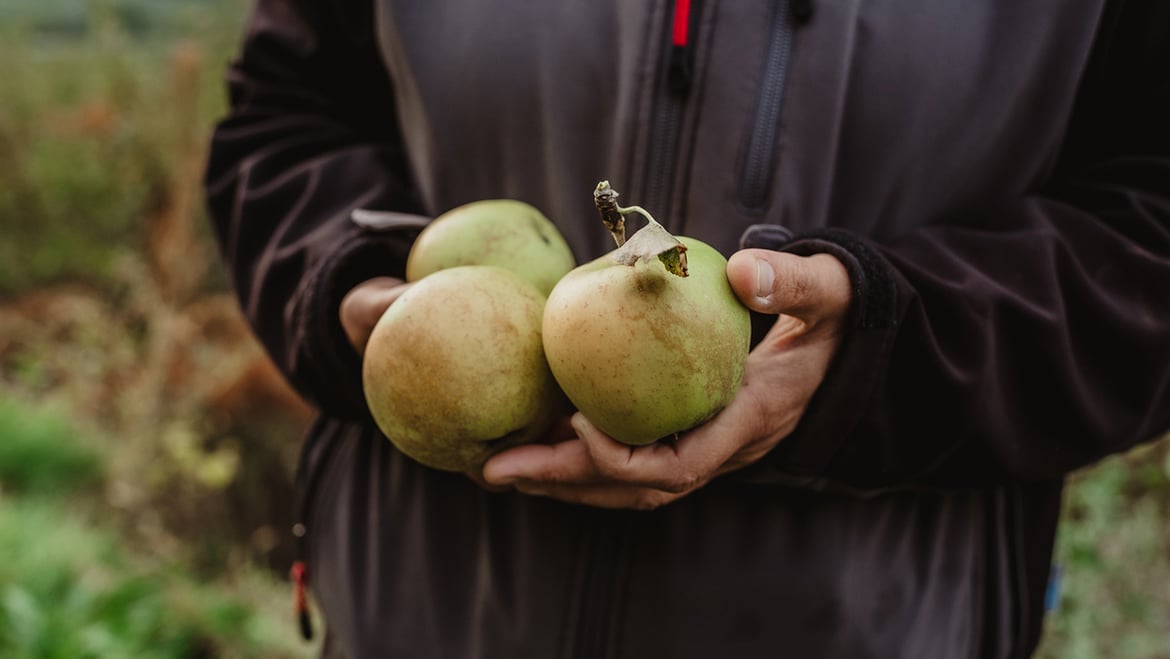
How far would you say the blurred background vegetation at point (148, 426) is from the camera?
3070 mm

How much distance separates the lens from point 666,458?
1070 mm

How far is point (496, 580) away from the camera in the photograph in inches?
54.4

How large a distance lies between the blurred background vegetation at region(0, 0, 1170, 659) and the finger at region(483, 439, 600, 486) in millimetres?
1225

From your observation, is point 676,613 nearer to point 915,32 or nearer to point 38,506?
point 915,32

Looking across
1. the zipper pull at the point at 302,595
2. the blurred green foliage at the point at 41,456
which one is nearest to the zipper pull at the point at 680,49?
the zipper pull at the point at 302,595

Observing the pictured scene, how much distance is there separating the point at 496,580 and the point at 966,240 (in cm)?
85

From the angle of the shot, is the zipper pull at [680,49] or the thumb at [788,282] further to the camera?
the zipper pull at [680,49]

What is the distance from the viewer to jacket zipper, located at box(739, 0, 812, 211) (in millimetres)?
1210

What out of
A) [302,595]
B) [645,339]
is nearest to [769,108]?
[645,339]

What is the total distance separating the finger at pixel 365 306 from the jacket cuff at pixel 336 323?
Answer: 0.07ft

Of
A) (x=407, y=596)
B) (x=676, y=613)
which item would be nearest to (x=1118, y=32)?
(x=676, y=613)

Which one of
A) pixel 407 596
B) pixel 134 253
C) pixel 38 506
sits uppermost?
pixel 407 596

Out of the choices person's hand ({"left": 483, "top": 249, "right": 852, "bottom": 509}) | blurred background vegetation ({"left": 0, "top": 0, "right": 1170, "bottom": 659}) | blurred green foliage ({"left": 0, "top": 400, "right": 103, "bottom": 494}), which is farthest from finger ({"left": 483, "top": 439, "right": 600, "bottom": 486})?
blurred green foliage ({"left": 0, "top": 400, "right": 103, "bottom": 494})

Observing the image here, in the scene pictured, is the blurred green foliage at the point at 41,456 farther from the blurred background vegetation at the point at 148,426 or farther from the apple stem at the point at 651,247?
the apple stem at the point at 651,247
